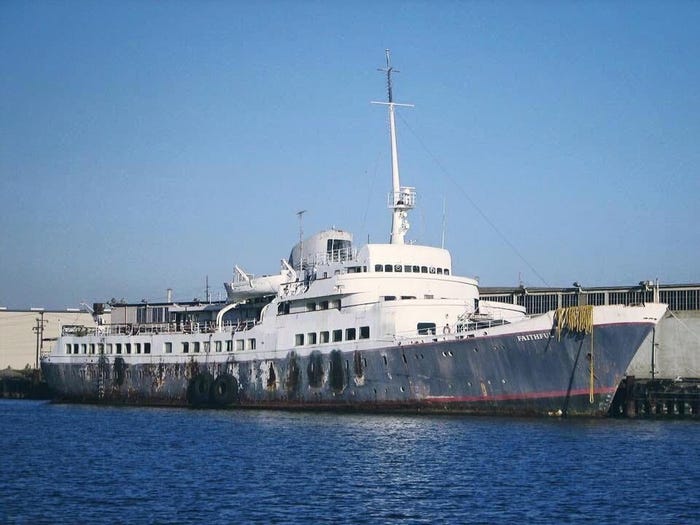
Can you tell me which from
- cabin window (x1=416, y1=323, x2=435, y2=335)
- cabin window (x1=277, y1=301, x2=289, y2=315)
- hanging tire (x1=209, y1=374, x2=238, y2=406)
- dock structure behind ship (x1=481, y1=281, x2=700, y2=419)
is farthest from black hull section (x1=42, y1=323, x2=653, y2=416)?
dock structure behind ship (x1=481, y1=281, x2=700, y2=419)

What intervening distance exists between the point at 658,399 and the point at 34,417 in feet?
105

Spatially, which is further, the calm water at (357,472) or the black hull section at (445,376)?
the black hull section at (445,376)

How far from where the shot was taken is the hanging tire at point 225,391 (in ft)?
178

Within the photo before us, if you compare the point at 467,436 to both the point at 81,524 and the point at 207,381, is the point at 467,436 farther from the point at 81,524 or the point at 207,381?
the point at 207,381

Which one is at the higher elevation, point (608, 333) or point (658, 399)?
point (608, 333)

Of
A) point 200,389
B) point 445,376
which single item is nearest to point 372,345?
point 445,376

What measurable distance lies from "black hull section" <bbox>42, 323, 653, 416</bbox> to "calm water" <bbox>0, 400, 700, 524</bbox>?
4.56 ft

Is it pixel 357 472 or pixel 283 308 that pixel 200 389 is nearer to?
pixel 283 308

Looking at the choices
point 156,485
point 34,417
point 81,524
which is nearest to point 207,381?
point 34,417

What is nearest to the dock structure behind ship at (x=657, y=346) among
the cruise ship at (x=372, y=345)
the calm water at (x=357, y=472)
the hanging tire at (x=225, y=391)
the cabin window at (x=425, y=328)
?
the calm water at (x=357, y=472)

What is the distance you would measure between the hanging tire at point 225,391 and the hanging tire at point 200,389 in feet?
2.69

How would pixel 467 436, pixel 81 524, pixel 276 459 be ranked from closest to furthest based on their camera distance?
pixel 81 524 → pixel 276 459 → pixel 467 436

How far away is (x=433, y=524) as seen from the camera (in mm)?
24094

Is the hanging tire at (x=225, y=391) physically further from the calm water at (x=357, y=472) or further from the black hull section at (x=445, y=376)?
the calm water at (x=357, y=472)
